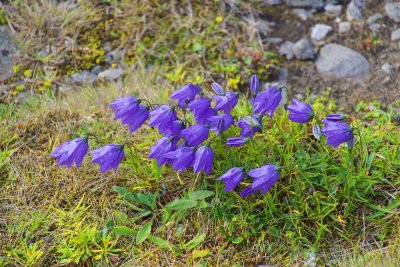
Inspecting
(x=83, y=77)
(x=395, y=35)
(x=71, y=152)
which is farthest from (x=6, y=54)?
(x=395, y=35)

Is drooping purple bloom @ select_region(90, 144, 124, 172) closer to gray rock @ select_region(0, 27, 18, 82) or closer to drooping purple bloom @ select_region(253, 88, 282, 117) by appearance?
drooping purple bloom @ select_region(253, 88, 282, 117)

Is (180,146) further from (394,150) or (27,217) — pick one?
(394,150)

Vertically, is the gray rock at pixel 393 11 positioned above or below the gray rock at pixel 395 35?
above

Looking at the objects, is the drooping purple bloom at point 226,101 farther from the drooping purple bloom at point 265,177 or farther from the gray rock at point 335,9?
the gray rock at point 335,9

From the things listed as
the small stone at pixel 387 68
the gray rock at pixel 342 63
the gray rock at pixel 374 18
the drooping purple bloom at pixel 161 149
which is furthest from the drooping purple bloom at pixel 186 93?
the gray rock at pixel 374 18

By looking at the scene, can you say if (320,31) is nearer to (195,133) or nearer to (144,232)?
(195,133)
